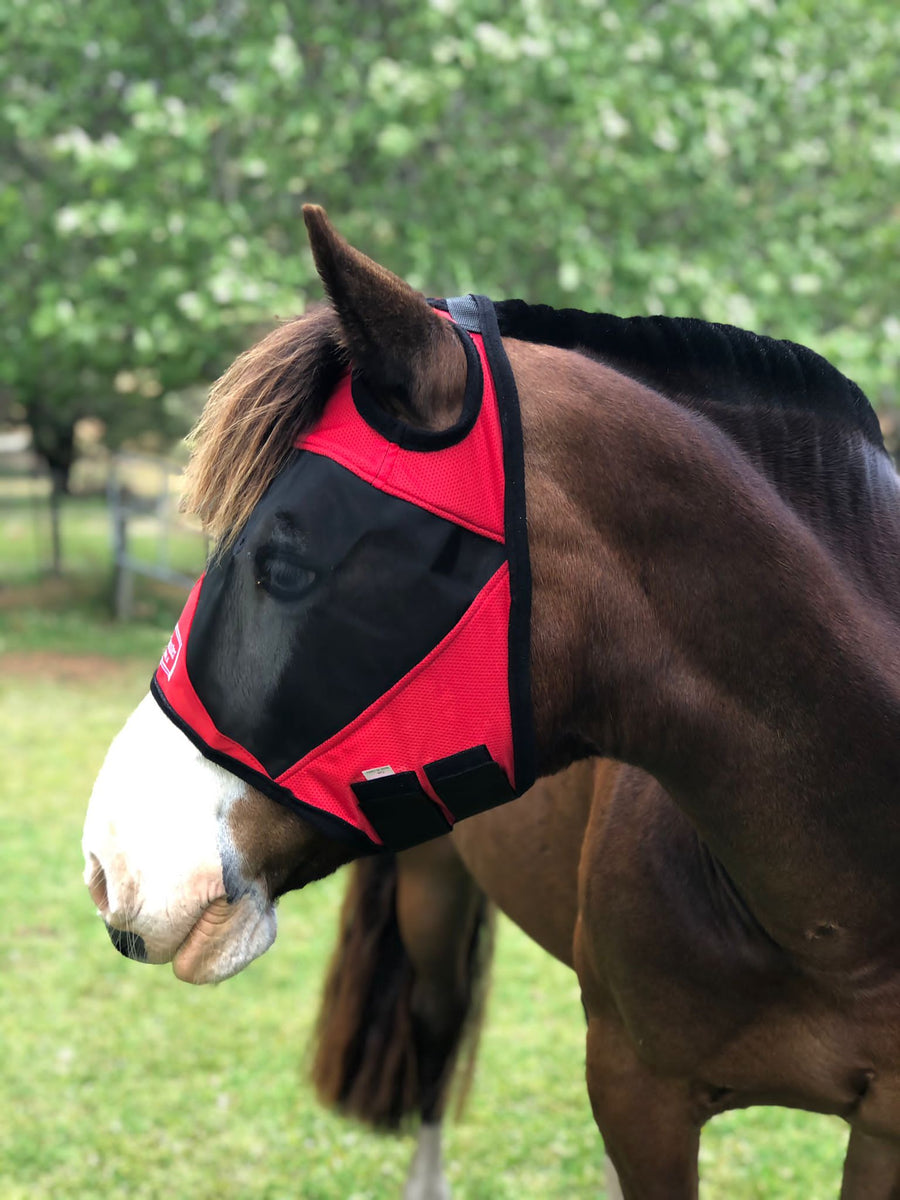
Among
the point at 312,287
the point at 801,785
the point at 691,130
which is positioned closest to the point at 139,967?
the point at 801,785

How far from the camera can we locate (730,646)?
138cm

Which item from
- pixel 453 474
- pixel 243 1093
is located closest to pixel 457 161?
pixel 243 1093

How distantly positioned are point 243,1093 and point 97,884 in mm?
2901

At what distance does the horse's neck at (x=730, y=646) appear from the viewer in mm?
1359

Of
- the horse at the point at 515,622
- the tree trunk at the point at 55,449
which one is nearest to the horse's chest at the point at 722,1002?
the horse at the point at 515,622

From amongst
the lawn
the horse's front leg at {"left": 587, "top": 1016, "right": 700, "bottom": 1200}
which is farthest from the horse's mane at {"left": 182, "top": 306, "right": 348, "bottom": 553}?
the lawn

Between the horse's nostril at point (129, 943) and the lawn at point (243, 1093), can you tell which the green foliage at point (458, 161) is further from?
the horse's nostril at point (129, 943)

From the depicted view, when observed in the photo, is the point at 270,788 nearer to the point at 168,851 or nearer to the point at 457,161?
the point at 168,851

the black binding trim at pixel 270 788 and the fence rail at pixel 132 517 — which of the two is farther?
the fence rail at pixel 132 517

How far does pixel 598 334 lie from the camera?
150 cm

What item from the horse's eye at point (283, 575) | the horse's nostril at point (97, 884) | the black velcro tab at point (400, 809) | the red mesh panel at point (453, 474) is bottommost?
the horse's nostril at point (97, 884)

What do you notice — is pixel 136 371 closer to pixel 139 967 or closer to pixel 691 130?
pixel 691 130

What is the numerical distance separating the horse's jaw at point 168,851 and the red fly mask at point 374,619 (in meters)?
0.04

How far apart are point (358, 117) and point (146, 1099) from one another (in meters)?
6.94
